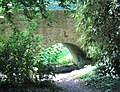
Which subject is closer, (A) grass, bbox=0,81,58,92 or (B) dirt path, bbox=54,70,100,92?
(A) grass, bbox=0,81,58,92

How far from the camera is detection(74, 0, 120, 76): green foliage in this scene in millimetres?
6642

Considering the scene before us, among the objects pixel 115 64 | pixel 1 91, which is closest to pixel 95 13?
pixel 115 64

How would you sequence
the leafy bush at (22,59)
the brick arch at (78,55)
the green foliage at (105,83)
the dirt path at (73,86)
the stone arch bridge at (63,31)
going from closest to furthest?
the leafy bush at (22,59), the green foliage at (105,83), the dirt path at (73,86), the stone arch bridge at (63,31), the brick arch at (78,55)

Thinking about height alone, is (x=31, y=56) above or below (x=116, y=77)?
above

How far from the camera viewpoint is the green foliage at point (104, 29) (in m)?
6.64

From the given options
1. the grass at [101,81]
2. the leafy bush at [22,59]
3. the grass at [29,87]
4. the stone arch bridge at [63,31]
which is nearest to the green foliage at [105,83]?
the grass at [101,81]

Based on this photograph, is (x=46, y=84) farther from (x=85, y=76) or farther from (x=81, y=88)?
(x=85, y=76)

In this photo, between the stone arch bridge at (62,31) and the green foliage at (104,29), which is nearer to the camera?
the green foliage at (104,29)

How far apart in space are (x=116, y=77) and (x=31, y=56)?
246 cm

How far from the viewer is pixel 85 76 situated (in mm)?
7836

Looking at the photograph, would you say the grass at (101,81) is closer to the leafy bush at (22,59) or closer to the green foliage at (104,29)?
the green foliage at (104,29)

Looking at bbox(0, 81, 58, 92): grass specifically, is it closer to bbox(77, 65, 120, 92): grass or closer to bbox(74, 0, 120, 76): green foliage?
bbox(77, 65, 120, 92): grass

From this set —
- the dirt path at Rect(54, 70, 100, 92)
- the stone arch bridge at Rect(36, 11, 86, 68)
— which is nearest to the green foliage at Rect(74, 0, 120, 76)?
the dirt path at Rect(54, 70, 100, 92)

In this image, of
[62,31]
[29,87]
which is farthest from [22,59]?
[62,31]
